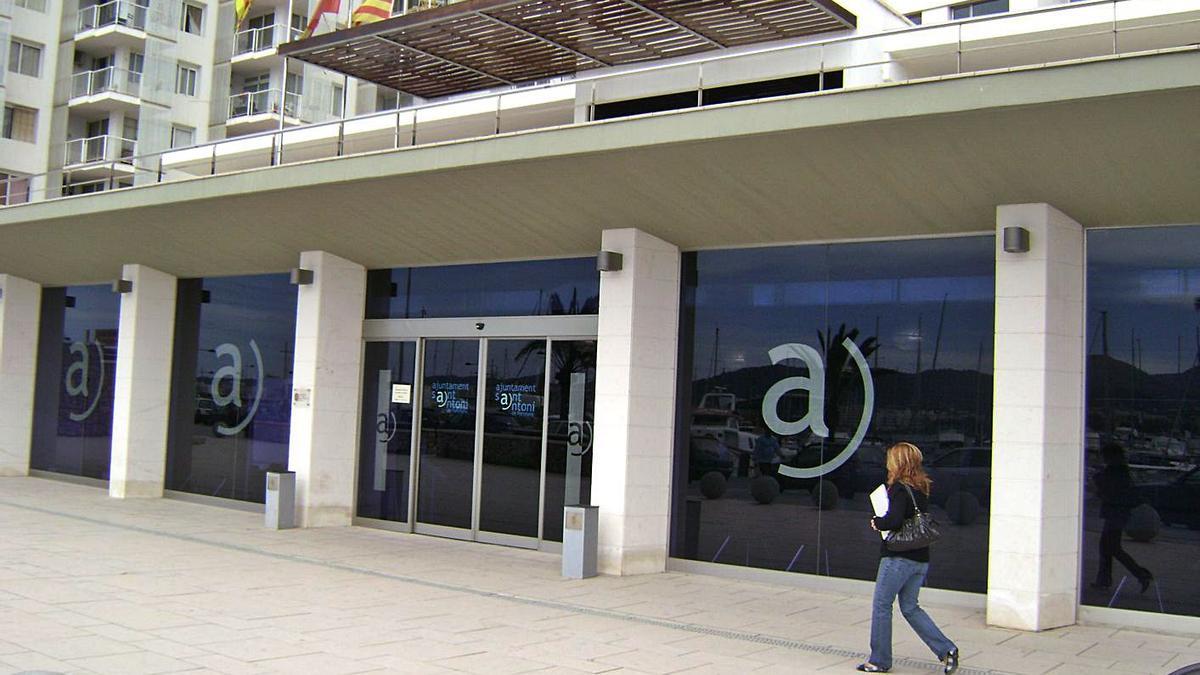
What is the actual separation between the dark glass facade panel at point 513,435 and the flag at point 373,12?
15.8ft

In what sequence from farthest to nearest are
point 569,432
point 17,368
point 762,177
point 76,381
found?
point 17,368, point 76,381, point 569,432, point 762,177

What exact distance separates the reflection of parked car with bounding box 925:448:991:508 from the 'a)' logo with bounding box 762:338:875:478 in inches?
32.1

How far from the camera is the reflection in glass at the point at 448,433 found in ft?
45.4

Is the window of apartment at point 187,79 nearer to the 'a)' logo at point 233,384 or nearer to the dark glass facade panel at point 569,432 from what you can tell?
the 'a)' logo at point 233,384

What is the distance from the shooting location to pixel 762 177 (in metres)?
9.92

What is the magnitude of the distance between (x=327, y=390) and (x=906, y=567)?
9624 mm

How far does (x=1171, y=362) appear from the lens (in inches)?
369

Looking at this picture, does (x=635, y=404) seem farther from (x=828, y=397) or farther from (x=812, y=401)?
(x=828, y=397)

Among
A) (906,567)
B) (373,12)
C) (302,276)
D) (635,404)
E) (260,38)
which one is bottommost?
(906,567)

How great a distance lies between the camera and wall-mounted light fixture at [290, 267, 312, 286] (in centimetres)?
1458

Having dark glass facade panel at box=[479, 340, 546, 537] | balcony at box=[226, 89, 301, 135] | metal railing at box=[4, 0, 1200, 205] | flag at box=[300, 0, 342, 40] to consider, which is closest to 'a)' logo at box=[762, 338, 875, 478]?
metal railing at box=[4, 0, 1200, 205]

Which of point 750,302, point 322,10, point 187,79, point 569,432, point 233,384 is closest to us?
point 750,302

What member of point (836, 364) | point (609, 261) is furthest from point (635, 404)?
point (836, 364)

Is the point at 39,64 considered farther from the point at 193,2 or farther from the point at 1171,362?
the point at 1171,362
